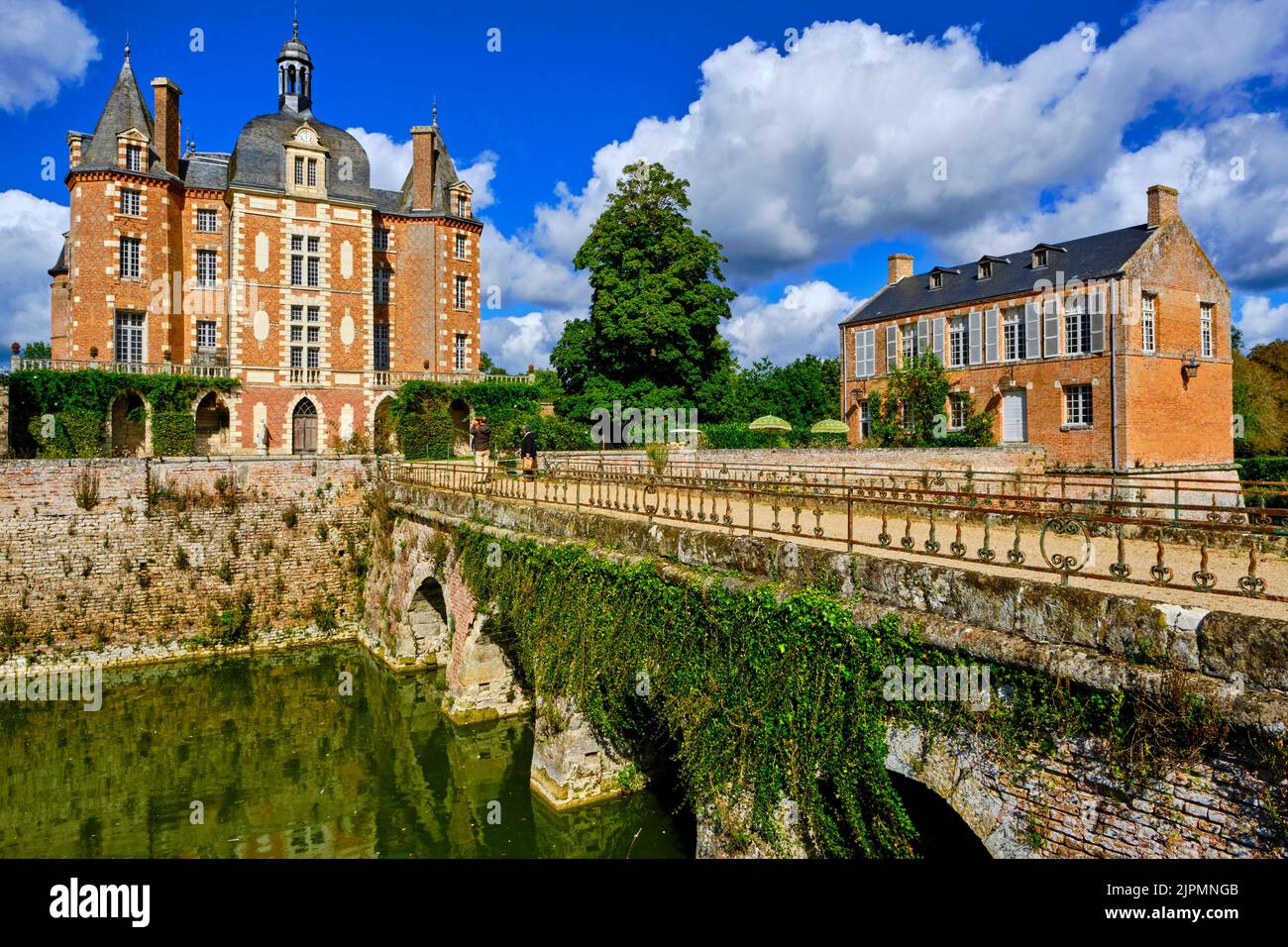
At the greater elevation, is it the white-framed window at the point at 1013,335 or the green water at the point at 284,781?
the white-framed window at the point at 1013,335

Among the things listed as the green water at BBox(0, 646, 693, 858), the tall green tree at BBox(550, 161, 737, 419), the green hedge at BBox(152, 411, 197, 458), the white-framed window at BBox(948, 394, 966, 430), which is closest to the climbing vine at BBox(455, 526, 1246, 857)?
the green water at BBox(0, 646, 693, 858)

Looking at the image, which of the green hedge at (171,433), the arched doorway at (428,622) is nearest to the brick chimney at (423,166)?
the green hedge at (171,433)

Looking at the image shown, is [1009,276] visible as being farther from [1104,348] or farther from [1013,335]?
[1104,348]

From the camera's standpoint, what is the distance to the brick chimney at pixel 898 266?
3972 centimetres

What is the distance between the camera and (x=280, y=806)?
1150 centimetres

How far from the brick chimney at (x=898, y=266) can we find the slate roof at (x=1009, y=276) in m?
0.76

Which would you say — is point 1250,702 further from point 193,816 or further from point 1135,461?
point 1135,461

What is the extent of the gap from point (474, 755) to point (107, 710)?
8564 millimetres

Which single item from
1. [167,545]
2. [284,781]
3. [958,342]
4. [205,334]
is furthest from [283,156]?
[958,342]

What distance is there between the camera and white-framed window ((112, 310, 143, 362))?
30.5 meters

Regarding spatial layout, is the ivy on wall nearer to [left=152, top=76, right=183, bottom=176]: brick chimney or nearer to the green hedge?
the green hedge

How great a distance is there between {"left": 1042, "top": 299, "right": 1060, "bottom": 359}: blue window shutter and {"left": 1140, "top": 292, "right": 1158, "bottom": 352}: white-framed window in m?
2.76

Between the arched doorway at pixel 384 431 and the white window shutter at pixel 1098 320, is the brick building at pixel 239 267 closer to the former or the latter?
the arched doorway at pixel 384 431
